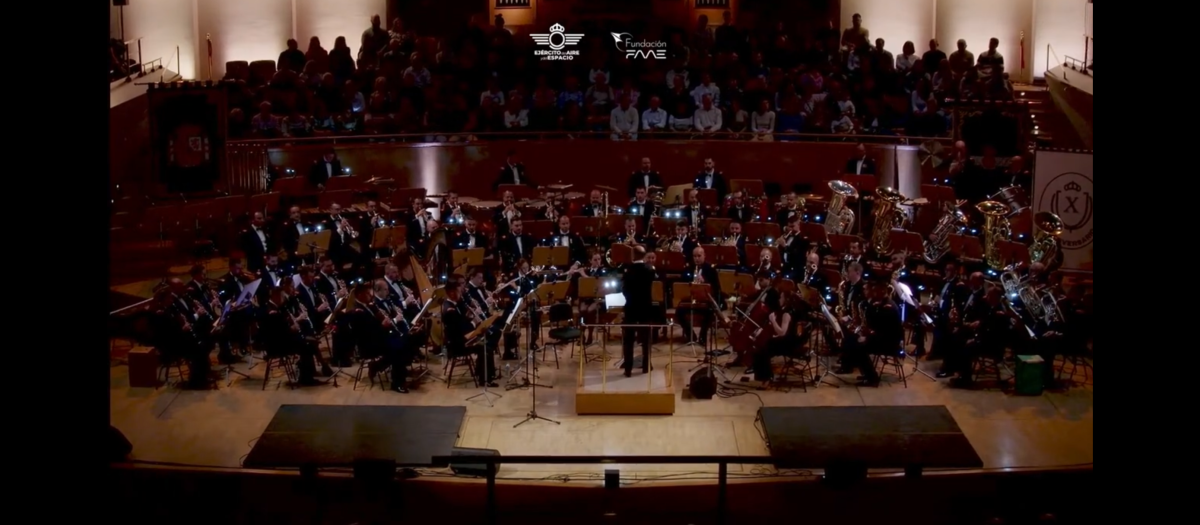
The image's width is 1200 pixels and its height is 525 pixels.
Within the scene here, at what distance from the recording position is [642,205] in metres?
16.4

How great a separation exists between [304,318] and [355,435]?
8.25 feet

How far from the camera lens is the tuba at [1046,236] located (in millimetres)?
13938

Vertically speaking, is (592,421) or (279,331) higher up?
(279,331)

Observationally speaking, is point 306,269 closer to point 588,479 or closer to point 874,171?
point 588,479

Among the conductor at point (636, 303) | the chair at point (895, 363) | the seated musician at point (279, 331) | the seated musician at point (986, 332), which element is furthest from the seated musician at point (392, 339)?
the seated musician at point (986, 332)

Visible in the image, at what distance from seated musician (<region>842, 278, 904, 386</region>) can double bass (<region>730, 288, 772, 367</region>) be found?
38.0 inches

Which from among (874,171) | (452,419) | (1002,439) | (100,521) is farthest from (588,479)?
(874,171)

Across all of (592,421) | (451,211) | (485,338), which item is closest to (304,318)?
(485,338)

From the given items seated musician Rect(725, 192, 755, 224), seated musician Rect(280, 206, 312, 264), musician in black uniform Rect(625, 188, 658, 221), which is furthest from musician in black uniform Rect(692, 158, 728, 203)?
seated musician Rect(280, 206, 312, 264)

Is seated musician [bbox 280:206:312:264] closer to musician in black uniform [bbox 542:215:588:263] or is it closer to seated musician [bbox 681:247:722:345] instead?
musician in black uniform [bbox 542:215:588:263]

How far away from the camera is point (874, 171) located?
1823 centimetres

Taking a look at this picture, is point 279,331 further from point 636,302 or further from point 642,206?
point 642,206

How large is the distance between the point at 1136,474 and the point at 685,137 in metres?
13.2

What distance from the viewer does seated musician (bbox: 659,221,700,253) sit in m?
14.9
